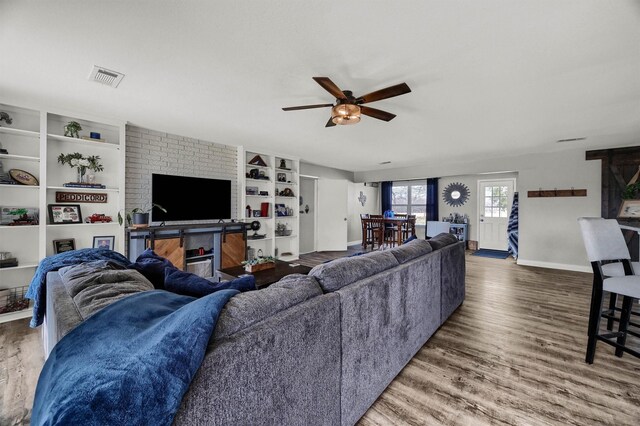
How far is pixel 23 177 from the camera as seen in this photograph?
117 inches

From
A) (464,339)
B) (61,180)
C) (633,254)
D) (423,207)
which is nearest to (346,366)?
(464,339)

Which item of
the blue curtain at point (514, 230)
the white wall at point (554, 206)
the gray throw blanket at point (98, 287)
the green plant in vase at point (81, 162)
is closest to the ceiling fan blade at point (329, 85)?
the gray throw blanket at point (98, 287)

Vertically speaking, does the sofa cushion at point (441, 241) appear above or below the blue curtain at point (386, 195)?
below

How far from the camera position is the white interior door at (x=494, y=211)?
693 centimetres

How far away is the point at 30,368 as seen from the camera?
1.99 meters

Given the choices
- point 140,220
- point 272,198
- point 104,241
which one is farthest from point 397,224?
point 104,241

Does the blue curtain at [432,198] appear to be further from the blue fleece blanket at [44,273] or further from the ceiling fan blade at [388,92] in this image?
the blue fleece blanket at [44,273]

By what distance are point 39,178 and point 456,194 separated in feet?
27.5

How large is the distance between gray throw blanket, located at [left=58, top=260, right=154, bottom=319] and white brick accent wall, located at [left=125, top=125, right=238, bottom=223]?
278cm

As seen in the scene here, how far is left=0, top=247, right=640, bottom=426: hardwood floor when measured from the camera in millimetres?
1555

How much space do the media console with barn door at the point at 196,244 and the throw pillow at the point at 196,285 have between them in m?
2.72

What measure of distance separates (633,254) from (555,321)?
3551 millimetres

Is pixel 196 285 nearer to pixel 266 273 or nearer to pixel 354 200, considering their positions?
pixel 266 273

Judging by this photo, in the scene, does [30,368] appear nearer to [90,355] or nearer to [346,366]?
[90,355]
